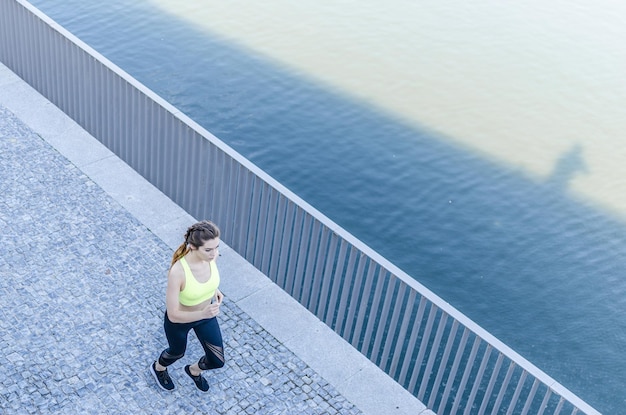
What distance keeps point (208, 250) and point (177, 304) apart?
435mm

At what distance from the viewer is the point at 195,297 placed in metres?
5.61

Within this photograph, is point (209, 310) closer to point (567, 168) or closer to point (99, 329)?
point (99, 329)

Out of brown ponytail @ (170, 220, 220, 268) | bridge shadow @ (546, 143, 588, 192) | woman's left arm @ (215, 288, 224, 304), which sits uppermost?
brown ponytail @ (170, 220, 220, 268)

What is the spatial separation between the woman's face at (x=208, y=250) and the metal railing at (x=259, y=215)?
125cm

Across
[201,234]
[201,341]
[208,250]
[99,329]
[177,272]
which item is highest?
[201,234]

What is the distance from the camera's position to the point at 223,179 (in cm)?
734

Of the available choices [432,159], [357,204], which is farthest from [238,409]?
[432,159]

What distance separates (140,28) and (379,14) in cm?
521

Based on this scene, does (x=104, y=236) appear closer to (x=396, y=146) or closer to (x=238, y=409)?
(x=238, y=409)

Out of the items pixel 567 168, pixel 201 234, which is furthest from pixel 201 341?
pixel 567 168

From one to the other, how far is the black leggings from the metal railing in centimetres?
113

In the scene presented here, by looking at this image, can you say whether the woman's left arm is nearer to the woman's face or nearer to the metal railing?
the woman's face

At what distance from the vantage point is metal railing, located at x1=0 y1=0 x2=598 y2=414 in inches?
237

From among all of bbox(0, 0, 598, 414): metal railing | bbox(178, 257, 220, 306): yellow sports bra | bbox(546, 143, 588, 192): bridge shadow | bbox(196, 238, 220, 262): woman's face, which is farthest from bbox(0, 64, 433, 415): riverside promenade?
bbox(546, 143, 588, 192): bridge shadow
